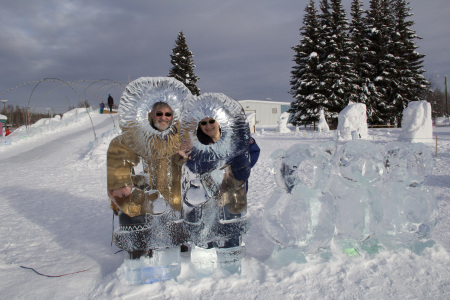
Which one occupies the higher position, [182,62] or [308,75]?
[182,62]

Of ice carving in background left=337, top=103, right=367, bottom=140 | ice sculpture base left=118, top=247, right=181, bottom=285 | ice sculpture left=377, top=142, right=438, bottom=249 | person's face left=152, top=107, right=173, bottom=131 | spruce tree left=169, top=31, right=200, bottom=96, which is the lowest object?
ice sculpture base left=118, top=247, right=181, bottom=285

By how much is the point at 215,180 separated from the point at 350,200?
1327mm

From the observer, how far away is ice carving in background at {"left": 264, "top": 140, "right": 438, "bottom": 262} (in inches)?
106

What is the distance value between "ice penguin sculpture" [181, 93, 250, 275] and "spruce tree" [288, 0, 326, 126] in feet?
78.9

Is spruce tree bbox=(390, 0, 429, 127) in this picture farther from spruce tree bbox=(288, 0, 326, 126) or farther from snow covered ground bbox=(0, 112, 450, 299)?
snow covered ground bbox=(0, 112, 450, 299)

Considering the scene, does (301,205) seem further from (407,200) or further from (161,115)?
(161,115)

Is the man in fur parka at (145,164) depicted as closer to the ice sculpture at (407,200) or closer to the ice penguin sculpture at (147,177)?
the ice penguin sculpture at (147,177)

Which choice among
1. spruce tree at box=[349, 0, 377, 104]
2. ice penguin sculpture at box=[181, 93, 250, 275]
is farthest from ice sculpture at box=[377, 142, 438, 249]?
spruce tree at box=[349, 0, 377, 104]

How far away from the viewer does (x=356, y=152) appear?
2900 millimetres

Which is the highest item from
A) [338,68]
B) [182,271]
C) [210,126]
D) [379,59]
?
[379,59]

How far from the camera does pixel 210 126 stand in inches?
99.3

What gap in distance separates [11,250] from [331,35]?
2730 cm

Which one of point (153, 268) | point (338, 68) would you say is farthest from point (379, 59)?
point (153, 268)

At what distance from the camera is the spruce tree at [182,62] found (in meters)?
28.7
